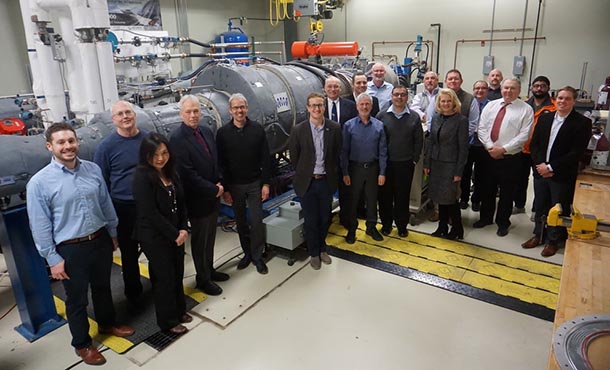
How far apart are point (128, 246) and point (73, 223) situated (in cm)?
67

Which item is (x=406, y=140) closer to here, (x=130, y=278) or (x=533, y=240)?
(x=533, y=240)

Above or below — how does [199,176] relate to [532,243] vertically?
above

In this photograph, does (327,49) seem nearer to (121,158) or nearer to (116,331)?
(121,158)

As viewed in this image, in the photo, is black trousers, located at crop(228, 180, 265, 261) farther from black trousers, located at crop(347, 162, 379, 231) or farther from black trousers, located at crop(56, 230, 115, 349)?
black trousers, located at crop(56, 230, 115, 349)

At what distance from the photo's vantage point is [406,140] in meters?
3.61

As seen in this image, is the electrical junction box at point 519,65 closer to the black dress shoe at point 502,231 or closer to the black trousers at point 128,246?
the black dress shoe at point 502,231

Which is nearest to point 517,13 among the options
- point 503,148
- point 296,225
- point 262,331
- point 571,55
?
point 571,55

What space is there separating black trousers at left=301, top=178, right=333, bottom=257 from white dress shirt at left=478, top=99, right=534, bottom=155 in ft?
5.11

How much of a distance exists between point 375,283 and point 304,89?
7.00ft

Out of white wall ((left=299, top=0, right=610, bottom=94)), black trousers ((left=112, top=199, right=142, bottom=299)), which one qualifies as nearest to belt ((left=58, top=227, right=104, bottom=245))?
black trousers ((left=112, top=199, right=142, bottom=299))

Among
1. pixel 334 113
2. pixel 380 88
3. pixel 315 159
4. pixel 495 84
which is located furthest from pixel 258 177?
pixel 495 84

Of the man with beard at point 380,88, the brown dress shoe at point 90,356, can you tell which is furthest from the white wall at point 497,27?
the brown dress shoe at point 90,356

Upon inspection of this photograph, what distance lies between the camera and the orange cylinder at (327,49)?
711 centimetres

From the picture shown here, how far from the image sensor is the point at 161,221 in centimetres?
233
